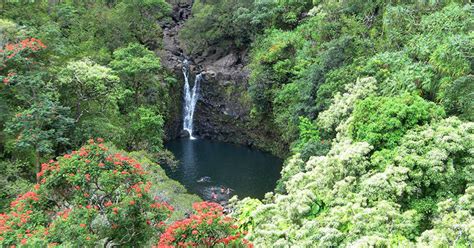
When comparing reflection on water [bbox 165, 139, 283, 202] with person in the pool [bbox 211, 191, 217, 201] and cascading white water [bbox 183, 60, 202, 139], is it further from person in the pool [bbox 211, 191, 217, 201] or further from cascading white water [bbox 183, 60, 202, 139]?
cascading white water [bbox 183, 60, 202, 139]

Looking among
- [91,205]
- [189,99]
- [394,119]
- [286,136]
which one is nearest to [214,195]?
[286,136]

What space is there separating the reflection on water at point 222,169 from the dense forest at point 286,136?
2.93m

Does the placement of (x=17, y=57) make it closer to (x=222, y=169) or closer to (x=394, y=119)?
(x=394, y=119)

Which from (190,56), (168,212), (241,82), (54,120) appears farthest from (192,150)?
(168,212)

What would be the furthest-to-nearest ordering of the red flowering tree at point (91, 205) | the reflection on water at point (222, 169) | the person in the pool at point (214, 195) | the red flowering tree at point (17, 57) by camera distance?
the reflection on water at point (222, 169), the person in the pool at point (214, 195), the red flowering tree at point (17, 57), the red flowering tree at point (91, 205)

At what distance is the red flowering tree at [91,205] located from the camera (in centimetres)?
886

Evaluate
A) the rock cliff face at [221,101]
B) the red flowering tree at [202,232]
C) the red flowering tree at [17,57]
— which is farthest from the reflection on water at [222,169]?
the red flowering tree at [202,232]

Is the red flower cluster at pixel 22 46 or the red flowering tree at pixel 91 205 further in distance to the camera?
the red flower cluster at pixel 22 46

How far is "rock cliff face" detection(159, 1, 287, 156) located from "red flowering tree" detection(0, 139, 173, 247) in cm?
2413

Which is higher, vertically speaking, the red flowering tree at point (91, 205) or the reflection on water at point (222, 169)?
the red flowering tree at point (91, 205)

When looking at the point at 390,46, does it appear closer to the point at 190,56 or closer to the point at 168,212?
the point at 168,212

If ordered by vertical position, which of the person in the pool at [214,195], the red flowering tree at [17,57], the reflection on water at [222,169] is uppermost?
the red flowering tree at [17,57]

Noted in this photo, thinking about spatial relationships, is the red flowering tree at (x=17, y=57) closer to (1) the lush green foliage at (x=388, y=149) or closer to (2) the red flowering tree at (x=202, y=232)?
(1) the lush green foliage at (x=388, y=149)

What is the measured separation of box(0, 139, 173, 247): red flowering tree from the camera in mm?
8859
